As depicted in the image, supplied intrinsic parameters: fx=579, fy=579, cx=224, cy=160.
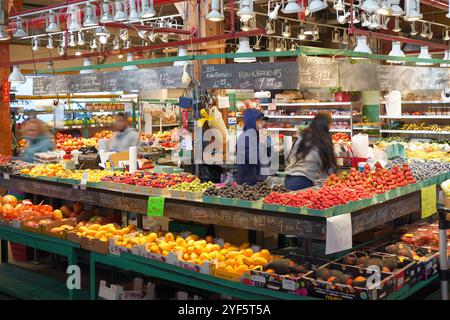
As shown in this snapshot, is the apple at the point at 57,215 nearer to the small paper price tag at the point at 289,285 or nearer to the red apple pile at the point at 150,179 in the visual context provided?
the red apple pile at the point at 150,179

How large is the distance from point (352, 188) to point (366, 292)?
1.52 meters

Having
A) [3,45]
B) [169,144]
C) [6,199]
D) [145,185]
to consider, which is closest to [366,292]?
[145,185]

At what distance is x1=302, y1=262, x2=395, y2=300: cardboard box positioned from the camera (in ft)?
12.5

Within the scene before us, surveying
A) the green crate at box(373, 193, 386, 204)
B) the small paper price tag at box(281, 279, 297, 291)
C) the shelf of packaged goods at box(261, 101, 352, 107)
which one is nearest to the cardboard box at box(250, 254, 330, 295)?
the small paper price tag at box(281, 279, 297, 291)

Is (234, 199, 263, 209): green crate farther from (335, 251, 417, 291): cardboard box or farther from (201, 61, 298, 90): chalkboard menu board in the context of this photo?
(201, 61, 298, 90): chalkboard menu board

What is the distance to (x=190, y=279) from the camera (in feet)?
15.2

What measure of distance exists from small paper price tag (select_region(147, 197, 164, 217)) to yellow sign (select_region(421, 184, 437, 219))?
98.9 inches

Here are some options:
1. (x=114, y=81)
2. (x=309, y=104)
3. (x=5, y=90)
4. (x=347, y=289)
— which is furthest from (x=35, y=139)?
(x=309, y=104)

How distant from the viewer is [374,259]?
4402 mm

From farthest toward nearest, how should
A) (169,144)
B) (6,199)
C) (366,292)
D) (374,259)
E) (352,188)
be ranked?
1. (169,144)
2. (6,199)
3. (352,188)
4. (374,259)
5. (366,292)

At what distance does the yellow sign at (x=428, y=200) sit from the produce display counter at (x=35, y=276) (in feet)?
11.1

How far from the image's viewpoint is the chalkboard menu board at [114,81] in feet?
23.5

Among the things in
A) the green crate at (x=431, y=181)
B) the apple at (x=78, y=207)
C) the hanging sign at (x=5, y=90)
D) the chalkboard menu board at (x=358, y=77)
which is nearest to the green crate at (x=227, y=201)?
the green crate at (x=431, y=181)
